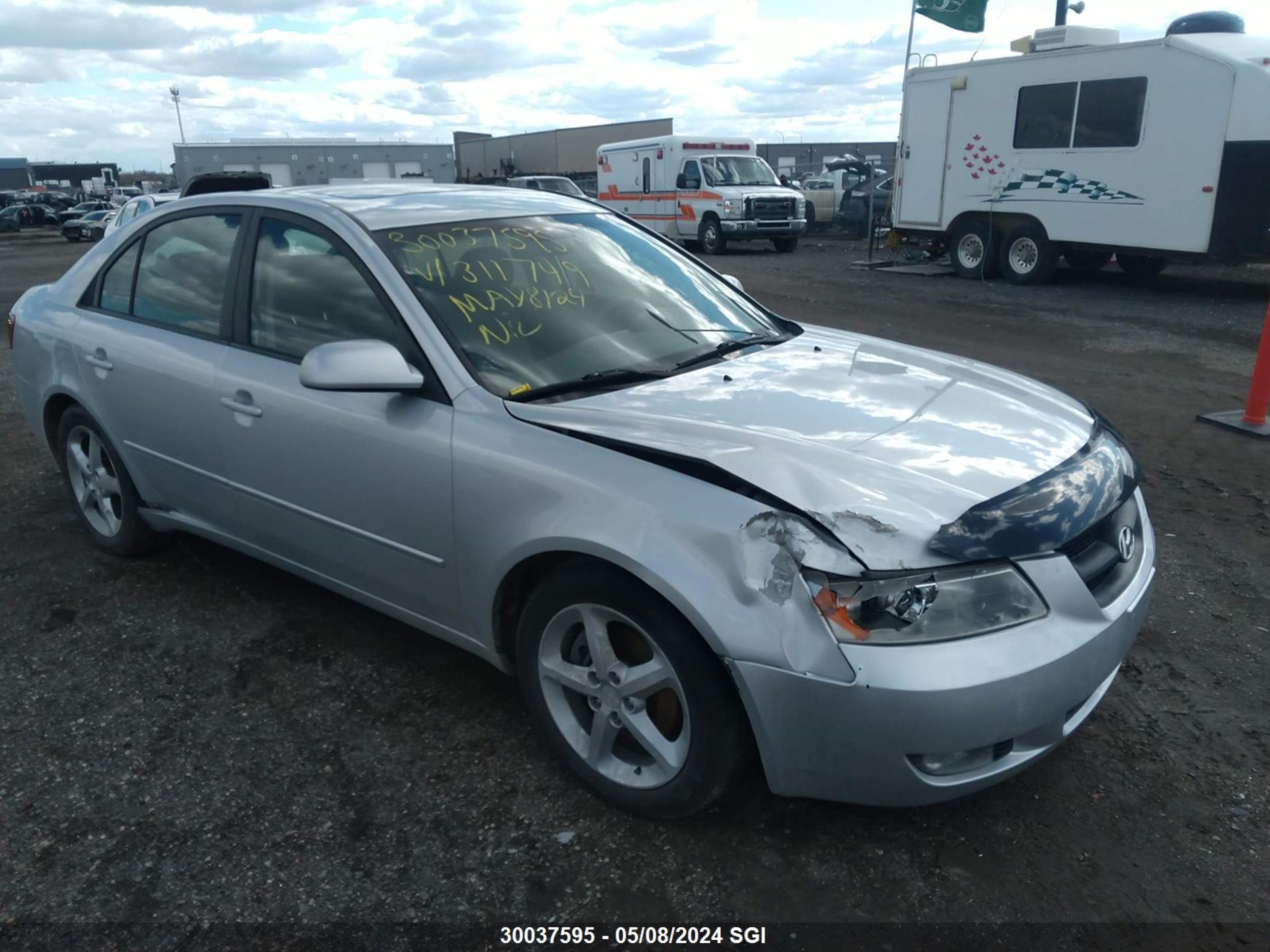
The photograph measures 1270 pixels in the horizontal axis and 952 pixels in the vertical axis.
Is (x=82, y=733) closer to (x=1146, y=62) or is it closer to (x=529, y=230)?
(x=529, y=230)

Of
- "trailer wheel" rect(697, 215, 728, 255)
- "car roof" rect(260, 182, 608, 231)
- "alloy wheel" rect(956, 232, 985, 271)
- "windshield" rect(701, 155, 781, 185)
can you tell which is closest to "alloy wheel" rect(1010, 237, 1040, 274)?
"alloy wheel" rect(956, 232, 985, 271)

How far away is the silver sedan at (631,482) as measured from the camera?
89.3 inches

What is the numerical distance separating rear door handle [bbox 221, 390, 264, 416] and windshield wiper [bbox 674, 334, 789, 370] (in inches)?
57.4

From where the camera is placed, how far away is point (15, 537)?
16.1 ft

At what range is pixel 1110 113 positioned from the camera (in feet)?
42.5

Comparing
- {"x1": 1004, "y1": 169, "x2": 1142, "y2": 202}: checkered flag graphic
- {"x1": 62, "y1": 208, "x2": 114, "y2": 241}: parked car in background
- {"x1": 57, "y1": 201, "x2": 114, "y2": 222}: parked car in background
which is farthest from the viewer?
{"x1": 57, "y1": 201, "x2": 114, "y2": 222}: parked car in background

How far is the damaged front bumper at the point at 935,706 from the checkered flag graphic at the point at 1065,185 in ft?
41.0

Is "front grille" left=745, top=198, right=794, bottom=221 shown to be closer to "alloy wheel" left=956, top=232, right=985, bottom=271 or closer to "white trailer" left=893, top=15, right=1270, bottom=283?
"white trailer" left=893, top=15, right=1270, bottom=283

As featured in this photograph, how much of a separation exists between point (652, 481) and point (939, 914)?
4.08 feet

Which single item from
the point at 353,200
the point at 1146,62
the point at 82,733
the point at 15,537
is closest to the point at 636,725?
the point at 82,733

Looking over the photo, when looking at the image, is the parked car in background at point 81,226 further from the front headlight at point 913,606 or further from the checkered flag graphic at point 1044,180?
the front headlight at point 913,606

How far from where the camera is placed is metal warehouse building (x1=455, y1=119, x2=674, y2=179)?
44531mm

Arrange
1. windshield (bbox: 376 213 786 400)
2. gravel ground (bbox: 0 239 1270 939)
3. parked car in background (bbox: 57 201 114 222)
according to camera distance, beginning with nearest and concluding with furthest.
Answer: gravel ground (bbox: 0 239 1270 939) < windshield (bbox: 376 213 786 400) < parked car in background (bbox: 57 201 114 222)

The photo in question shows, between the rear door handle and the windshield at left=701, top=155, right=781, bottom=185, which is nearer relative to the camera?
the rear door handle
